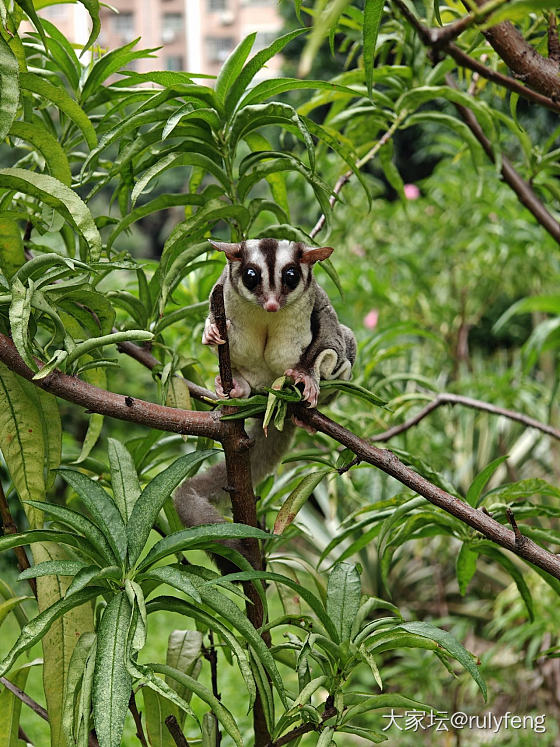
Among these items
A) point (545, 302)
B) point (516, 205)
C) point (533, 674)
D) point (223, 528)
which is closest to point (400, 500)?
point (223, 528)

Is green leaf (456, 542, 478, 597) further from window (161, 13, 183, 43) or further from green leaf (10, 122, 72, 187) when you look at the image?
window (161, 13, 183, 43)

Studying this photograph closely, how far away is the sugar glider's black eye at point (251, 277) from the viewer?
1219 mm

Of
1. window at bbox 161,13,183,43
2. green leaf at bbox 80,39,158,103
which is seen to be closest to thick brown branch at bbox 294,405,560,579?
green leaf at bbox 80,39,158,103

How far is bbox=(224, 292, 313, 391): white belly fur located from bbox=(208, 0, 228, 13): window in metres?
23.8

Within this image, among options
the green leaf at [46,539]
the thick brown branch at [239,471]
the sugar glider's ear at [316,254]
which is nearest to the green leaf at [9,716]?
the green leaf at [46,539]

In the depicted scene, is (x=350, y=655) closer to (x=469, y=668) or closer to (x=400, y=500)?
(x=469, y=668)

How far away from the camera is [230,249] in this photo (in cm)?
117

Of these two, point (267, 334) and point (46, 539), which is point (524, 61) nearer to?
point (267, 334)

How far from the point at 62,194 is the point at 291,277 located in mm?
445

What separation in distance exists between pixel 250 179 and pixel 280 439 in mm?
502

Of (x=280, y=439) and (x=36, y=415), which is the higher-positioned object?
(x=36, y=415)

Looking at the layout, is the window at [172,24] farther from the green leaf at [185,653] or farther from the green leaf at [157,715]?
the green leaf at [157,715]

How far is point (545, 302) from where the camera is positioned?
1483 millimetres

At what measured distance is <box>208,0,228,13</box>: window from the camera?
22.8 m
